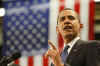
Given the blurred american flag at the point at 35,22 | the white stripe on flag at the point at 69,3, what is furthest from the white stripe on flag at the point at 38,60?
the white stripe on flag at the point at 69,3

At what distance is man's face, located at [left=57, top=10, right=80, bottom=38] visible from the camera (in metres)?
1.11

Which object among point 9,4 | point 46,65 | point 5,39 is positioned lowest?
point 46,65

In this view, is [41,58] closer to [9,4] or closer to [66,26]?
[9,4]

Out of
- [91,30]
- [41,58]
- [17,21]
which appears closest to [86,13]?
[91,30]

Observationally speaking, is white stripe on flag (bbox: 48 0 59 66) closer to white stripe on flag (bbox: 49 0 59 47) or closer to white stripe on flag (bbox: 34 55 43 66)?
white stripe on flag (bbox: 49 0 59 47)

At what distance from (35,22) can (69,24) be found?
149 centimetres

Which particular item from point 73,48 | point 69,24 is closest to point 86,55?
point 73,48

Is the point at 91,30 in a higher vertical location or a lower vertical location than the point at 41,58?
higher

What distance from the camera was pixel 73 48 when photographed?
1024 mm

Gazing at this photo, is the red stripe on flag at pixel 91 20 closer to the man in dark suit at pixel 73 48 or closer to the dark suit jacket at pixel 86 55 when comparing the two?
the man in dark suit at pixel 73 48

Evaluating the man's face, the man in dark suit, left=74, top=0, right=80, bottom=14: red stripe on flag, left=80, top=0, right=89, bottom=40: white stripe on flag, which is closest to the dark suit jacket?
the man in dark suit

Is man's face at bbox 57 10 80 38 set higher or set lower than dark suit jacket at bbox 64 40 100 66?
higher

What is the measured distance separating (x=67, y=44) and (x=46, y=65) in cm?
130

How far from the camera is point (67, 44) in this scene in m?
1.11
